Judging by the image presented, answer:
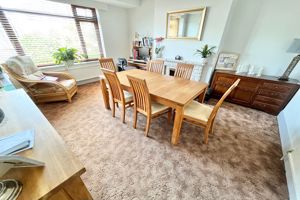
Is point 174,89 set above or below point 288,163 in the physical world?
above

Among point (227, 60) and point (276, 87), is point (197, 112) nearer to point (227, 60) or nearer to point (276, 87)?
point (276, 87)

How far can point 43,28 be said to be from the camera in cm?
303

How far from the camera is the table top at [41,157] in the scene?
580 millimetres

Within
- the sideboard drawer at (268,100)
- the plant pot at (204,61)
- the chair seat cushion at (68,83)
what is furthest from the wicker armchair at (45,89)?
the sideboard drawer at (268,100)

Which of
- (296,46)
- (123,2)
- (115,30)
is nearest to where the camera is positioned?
(296,46)

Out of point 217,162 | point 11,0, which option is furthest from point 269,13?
point 11,0

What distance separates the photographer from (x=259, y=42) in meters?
2.70

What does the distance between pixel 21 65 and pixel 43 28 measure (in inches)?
46.0

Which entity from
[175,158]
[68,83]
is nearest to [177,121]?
[175,158]

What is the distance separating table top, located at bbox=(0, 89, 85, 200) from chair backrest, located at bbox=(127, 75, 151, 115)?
966mm

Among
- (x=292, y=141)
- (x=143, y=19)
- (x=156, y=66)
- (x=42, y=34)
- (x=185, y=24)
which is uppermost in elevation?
(x=143, y=19)

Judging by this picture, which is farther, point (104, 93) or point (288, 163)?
point (104, 93)

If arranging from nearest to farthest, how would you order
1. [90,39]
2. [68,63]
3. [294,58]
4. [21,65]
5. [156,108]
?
[156,108]
[294,58]
[21,65]
[68,63]
[90,39]

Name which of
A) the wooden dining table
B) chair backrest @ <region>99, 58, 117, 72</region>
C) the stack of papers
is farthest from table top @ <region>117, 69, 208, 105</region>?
the stack of papers
